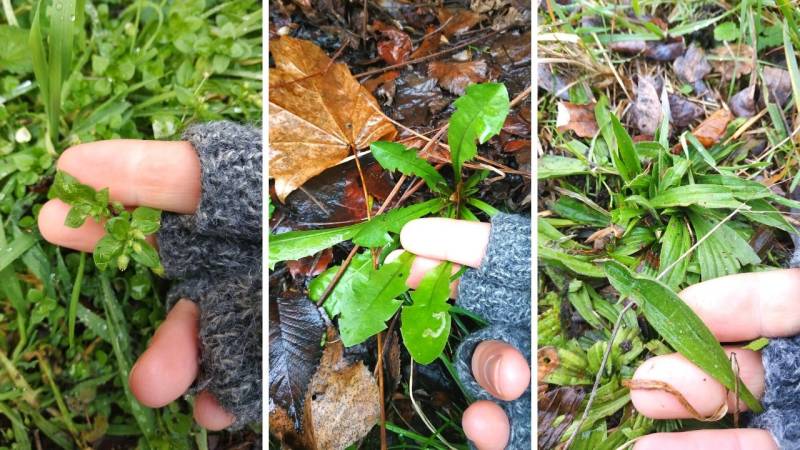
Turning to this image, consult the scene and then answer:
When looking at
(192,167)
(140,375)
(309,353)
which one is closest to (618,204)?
(309,353)

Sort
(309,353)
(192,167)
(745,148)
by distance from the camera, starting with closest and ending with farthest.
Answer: (309,353)
(192,167)
(745,148)

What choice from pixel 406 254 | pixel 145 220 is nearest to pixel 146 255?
pixel 145 220

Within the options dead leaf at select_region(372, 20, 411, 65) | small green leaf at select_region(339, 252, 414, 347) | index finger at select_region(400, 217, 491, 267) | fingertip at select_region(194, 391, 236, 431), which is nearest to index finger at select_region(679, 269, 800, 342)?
index finger at select_region(400, 217, 491, 267)

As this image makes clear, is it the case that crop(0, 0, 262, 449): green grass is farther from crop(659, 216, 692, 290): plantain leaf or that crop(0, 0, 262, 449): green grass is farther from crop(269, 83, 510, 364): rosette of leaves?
crop(659, 216, 692, 290): plantain leaf

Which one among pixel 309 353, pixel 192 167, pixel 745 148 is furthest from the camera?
pixel 745 148

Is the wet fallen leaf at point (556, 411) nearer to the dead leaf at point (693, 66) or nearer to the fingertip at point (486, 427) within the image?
the fingertip at point (486, 427)

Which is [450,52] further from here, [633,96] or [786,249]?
[786,249]

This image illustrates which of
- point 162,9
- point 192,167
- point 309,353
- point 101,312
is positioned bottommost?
point 101,312

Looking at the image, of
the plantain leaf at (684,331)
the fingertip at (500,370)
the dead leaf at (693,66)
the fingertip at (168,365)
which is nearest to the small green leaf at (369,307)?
the fingertip at (500,370)

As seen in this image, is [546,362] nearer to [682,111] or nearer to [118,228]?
[682,111]
